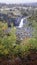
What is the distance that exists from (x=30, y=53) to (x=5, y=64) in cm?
58

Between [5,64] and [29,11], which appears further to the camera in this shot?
[29,11]

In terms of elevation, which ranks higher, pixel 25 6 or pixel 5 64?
pixel 25 6

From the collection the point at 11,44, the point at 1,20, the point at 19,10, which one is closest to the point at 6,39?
the point at 11,44

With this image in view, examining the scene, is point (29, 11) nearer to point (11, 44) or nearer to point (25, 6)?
point (25, 6)

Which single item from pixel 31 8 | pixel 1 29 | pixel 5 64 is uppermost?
pixel 31 8

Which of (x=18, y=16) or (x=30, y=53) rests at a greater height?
(x=18, y=16)

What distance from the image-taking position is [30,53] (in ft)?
15.1

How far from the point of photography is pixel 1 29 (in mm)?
4680

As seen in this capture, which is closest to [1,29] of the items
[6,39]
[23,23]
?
[6,39]

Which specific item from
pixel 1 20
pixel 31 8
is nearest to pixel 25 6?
pixel 31 8

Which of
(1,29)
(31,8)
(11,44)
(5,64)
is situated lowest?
(5,64)

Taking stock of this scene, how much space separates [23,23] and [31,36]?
38 cm

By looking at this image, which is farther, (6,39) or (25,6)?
(25,6)

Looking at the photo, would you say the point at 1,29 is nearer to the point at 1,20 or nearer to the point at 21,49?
the point at 1,20
